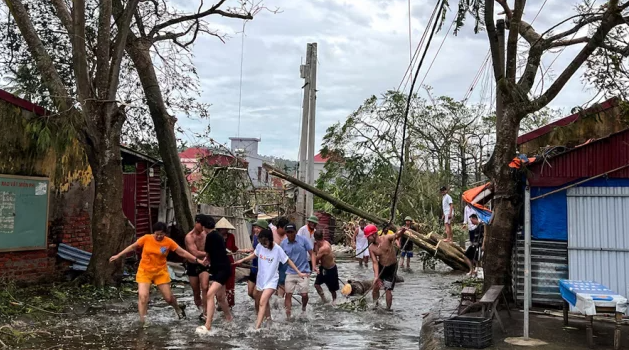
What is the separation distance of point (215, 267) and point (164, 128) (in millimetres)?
7152

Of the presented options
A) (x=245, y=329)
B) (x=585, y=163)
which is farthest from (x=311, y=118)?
(x=585, y=163)

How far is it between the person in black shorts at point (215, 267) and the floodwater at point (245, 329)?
38 centimetres

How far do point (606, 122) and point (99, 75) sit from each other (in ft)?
34.0

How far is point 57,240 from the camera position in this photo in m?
13.5

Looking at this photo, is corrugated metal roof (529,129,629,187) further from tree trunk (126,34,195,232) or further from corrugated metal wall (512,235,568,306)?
tree trunk (126,34,195,232)

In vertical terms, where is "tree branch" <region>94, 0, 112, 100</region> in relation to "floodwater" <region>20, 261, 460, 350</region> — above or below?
above

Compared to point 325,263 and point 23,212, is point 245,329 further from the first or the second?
point 23,212

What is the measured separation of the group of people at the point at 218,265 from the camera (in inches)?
381

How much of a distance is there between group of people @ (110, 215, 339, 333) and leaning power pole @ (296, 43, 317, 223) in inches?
282

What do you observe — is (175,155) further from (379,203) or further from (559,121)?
(379,203)

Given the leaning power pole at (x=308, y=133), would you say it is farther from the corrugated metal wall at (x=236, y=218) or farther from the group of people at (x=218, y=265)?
the group of people at (x=218, y=265)

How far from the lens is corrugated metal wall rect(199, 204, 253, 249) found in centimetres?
1792

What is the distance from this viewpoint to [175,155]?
1638 cm

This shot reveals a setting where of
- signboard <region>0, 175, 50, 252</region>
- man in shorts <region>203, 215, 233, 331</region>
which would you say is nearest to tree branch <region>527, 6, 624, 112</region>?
man in shorts <region>203, 215, 233, 331</region>
